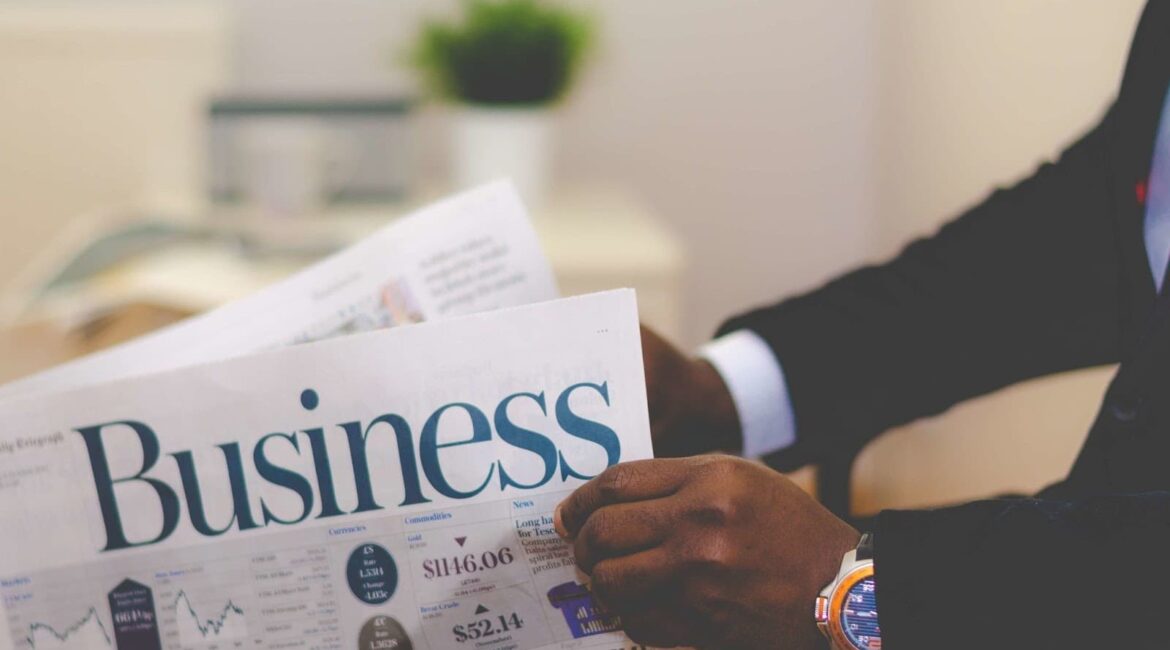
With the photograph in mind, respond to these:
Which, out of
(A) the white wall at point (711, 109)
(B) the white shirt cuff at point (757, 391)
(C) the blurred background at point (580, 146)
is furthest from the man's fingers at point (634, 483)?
(A) the white wall at point (711, 109)

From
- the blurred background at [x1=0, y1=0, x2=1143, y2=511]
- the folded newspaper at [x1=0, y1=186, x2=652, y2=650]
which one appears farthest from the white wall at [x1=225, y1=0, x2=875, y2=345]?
the folded newspaper at [x1=0, y1=186, x2=652, y2=650]

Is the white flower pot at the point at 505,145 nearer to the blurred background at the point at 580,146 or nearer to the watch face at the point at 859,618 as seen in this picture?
the blurred background at the point at 580,146

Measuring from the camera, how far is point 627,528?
449 millimetres

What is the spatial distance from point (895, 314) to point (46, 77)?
1.56 metres

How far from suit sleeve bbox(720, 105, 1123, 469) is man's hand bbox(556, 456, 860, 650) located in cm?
34

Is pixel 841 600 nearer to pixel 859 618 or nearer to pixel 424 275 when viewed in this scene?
pixel 859 618

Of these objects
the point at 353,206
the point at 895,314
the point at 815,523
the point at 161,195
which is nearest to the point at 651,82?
the point at 353,206

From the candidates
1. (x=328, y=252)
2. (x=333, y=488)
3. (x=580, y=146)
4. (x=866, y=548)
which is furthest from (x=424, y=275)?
(x=580, y=146)

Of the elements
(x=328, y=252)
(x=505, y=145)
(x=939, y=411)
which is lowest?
(x=939, y=411)

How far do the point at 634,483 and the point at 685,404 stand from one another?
1.01ft

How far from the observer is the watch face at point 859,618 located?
46cm

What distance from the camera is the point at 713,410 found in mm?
781

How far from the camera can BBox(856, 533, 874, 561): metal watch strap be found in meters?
0.47

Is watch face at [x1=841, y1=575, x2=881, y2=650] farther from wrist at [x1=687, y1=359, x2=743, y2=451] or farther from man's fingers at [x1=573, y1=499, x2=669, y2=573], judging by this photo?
wrist at [x1=687, y1=359, x2=743, y2=451]
